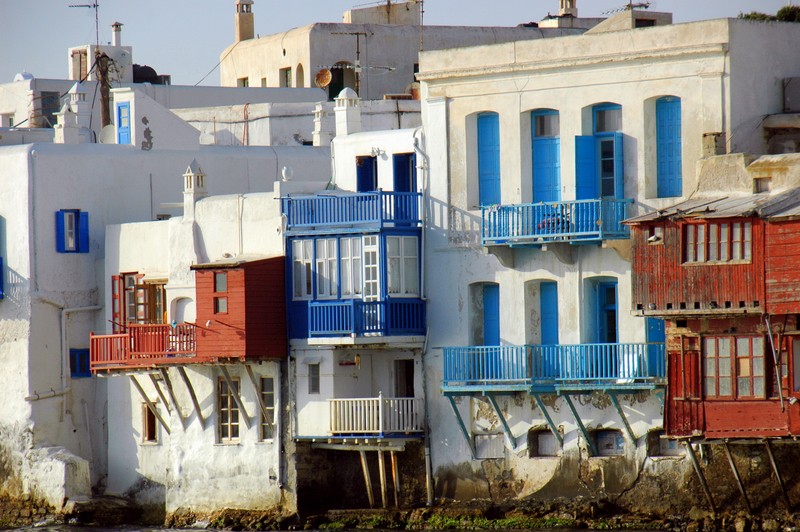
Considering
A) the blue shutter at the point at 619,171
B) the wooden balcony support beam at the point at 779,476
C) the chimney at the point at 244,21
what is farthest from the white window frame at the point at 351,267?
the chimney at the point at 244,21

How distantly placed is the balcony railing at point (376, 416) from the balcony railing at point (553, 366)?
138 cm

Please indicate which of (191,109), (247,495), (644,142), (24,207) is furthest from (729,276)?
(191,109)

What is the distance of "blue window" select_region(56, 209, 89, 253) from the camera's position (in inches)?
2188

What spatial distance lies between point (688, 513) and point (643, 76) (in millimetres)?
9042

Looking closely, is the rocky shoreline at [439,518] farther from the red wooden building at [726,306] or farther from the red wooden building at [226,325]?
the red wooden building at [226,325]

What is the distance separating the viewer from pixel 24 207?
2179 inches

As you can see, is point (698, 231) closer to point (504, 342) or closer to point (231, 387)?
point (504, 342)

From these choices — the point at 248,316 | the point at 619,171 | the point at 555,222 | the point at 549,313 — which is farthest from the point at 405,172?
the point at 619,171

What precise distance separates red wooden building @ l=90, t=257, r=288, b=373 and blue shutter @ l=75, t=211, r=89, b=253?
3.38 metres

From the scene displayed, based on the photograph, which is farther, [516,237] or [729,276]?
[516,237]

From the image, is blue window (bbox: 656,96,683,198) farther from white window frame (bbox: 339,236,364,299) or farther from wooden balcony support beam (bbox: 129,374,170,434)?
wooden balcony support beam (bbox: 129,374,170,434)

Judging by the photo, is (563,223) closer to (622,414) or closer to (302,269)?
(622,414)

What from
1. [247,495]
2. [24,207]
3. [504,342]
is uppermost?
[24,207]

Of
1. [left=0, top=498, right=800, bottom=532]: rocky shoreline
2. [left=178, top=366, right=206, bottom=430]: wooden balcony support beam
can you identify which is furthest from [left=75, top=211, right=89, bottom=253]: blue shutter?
[left=0, top=498, right=800, bottom=532]: rocky shoreline
